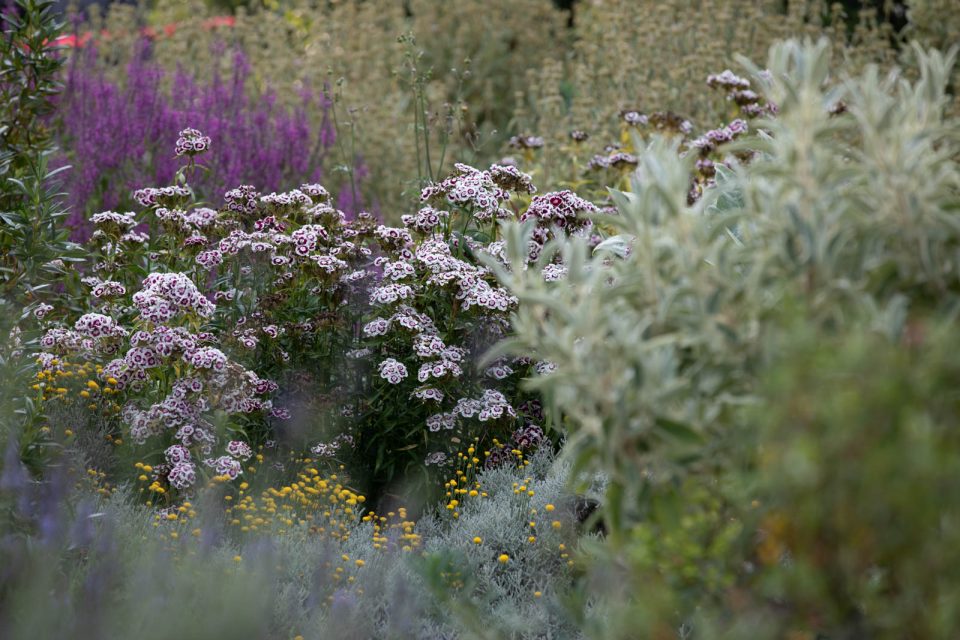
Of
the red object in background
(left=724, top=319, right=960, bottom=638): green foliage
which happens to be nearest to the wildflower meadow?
(left=724, top=319, right=960, bottom=638): green foliage

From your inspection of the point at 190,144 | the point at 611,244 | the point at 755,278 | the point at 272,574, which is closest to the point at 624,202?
the point at 611,244

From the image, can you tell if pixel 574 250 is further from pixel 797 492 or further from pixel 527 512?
pixel 527 512

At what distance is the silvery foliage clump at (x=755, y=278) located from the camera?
6.12 feet

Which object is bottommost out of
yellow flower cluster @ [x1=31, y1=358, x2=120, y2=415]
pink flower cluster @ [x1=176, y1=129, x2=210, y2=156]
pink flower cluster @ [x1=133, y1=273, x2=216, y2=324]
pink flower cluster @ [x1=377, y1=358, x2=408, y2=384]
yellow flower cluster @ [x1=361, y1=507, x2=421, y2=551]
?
yellow flower cluster @ [x1=361, y1=507, x2=421, y2=551]

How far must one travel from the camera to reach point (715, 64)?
698cm

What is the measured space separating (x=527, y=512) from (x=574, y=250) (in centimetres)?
176

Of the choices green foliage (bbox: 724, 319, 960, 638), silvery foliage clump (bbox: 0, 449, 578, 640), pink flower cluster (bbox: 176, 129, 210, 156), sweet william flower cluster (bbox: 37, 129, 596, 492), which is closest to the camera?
green foliage (bbox: 724, 319, 960, 638)

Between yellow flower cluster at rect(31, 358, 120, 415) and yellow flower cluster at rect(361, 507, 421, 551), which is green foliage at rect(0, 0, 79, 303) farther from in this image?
yellow flower cluster at rect(361, 507, 421, 551)

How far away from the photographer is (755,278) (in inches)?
74.5

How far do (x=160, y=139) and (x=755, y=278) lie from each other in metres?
4.91

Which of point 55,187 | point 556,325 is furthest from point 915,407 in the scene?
point 55,187

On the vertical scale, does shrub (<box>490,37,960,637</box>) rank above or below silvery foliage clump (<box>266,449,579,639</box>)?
above

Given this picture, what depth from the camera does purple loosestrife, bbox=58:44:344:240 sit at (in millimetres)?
5723

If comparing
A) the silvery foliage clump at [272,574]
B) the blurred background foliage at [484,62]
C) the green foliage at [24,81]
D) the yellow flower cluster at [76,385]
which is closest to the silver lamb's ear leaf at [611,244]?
the silvery foliage clump at [272,574]
